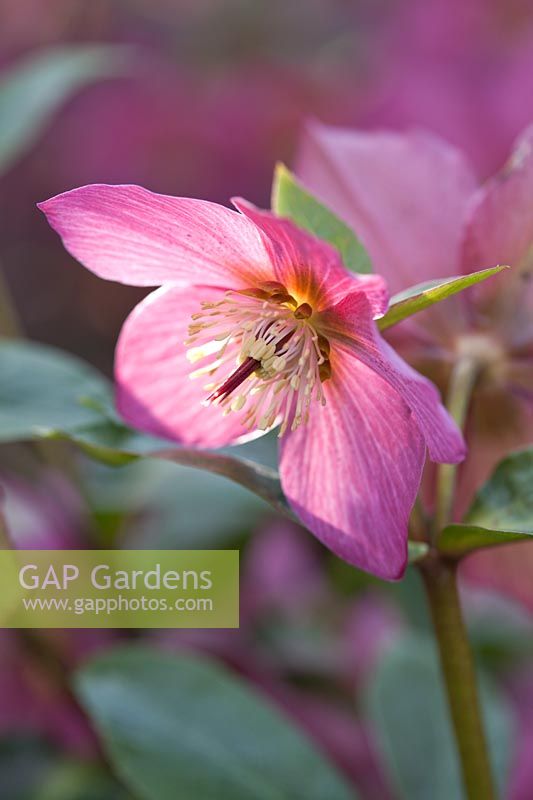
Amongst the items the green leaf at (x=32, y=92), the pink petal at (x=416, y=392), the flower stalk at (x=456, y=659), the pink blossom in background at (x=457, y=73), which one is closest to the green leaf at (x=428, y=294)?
the pink petal at (x=416, y=392)

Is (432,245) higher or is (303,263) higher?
(432,245)

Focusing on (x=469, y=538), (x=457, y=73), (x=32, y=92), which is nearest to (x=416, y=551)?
(x=469, y=538)

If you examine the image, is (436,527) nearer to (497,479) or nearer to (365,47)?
(497,479)

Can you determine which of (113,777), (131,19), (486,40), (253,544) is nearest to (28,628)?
(113,777)

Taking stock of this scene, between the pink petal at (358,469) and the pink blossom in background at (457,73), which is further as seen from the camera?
the pink blossom in background at (457,73)

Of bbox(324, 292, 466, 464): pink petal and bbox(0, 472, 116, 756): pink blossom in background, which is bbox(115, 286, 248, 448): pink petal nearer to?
bbox(324, 292, 466, 464): pink petal

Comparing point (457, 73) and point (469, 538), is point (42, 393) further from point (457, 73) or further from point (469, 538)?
point (457, 73)

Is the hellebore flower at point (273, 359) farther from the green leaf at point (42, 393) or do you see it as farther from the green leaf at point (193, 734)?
the green leaf at point (193, 734)
